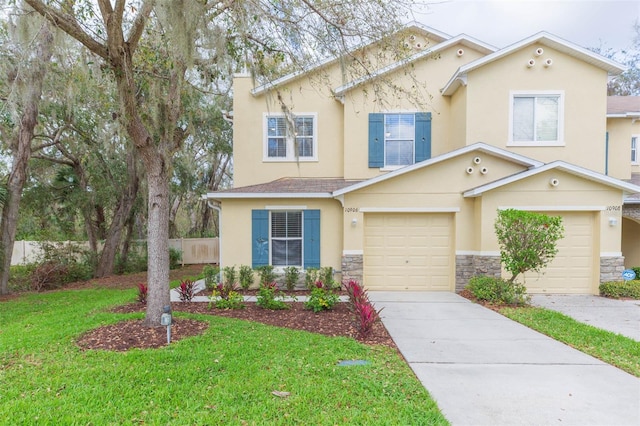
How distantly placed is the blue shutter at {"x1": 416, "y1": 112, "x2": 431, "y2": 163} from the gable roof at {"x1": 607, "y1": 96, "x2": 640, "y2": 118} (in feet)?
17.4

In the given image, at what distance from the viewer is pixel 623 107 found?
10.8 metres

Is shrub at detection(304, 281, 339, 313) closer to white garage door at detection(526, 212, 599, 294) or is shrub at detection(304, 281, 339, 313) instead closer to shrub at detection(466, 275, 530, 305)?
shrub at detection(466, 275, 530, 305)

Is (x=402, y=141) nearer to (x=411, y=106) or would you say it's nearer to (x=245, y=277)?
(x=411, y=106)

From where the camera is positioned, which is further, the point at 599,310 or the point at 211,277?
the point at 211,277

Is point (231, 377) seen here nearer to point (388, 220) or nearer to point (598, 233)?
point (388, 220)

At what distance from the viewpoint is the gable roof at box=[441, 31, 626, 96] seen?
29.4 ft

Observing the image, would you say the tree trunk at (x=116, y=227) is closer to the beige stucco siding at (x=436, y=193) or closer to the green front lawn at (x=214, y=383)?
the green front lawn at (x=214, y=383)

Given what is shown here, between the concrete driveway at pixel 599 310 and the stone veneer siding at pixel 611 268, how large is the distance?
611mm

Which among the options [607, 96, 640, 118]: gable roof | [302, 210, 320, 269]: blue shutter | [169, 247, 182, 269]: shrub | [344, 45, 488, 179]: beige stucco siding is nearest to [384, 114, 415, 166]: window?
[344, 45, 488, 179]: beige stucco siding

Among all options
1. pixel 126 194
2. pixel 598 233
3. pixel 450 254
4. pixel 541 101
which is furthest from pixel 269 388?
pixel 126 194

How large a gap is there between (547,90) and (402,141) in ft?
13.8

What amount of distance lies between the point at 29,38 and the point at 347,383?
7518 mm

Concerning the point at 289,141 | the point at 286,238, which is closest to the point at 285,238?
the point at 286,238

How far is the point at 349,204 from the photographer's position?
29.0 ft
